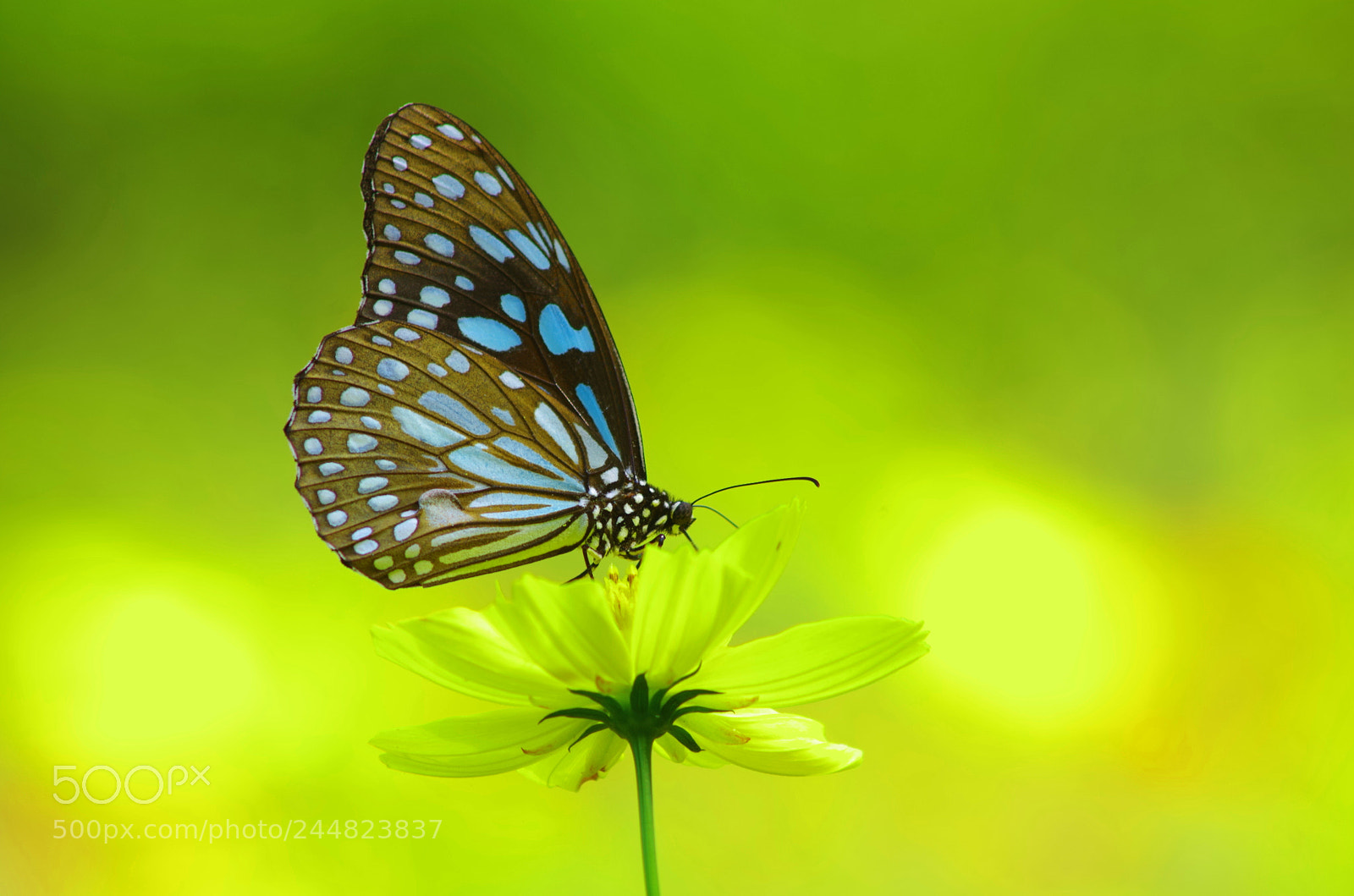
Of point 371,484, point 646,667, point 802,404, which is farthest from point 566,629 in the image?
point 802,404

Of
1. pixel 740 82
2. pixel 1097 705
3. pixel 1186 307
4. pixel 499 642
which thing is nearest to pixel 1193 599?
pixel 1097 705

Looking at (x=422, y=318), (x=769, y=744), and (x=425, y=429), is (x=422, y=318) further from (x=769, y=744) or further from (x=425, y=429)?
(x=769, y=744)

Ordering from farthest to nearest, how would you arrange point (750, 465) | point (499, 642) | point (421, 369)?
point (750, 465) < point (421, 369) < point (499, 642)

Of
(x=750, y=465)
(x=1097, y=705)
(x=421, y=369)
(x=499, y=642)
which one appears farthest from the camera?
(x=750, y=465)

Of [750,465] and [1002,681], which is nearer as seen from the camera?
[1002,681]

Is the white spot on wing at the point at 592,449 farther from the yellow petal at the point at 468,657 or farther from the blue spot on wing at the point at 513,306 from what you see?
the yellow petal at the point at 468,657

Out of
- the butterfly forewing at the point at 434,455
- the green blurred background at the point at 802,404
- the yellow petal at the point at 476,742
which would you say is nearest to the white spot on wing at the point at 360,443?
the butterfly forewing at the point at 434,455

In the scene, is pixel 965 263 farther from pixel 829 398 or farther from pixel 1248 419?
pixel 1248 419
